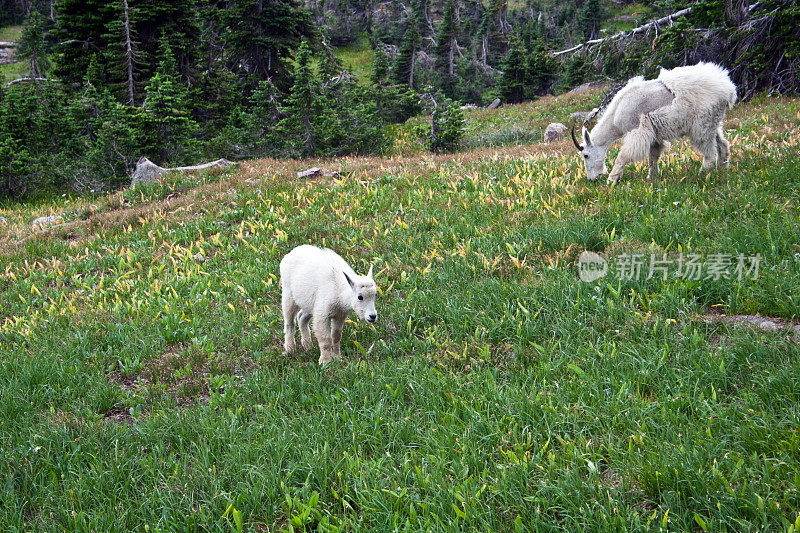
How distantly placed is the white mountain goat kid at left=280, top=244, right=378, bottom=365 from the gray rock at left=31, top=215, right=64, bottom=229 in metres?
10.4

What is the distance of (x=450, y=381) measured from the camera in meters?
4.50

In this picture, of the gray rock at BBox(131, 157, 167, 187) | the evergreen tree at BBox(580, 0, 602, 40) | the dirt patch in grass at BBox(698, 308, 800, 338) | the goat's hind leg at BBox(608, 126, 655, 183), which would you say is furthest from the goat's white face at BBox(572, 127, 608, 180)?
the evergreen tree at BBox(580, 0, 602, 40)

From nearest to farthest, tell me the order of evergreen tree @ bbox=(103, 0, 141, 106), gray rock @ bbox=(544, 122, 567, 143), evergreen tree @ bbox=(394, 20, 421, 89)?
gray rock @ bbox=(544, 122, 567, 143), evergreen tree @ bbox=(103, 0, 141, 106), evergreen tree @ bbox=(394, 20, 421, 89)

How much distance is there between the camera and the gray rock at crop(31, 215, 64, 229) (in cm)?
1298

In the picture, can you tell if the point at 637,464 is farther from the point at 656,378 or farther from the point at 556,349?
the point at 556,349

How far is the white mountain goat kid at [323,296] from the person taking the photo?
5109mm

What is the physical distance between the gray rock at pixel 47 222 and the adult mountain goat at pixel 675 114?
13.3 metres

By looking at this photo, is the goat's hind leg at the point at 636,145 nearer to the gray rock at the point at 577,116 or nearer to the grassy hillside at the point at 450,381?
the grassy hillside at the point at 450,381

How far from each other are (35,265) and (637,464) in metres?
11.5

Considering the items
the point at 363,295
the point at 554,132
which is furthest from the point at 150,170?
the point at 554,132

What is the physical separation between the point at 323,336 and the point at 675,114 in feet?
23.5

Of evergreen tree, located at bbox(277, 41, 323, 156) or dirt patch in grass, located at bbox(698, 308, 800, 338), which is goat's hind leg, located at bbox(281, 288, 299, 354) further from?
evergreen tree, located at bbox(277, 41, 323, 156)

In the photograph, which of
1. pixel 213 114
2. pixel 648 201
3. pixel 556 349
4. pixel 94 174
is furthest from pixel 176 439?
pixel 213 114

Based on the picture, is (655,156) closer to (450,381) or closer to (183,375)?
(450,381)
